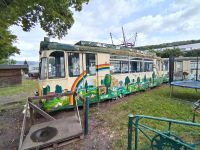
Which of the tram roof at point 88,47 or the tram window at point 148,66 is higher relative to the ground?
the tram roof at point 88,47

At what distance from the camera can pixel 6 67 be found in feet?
57.5

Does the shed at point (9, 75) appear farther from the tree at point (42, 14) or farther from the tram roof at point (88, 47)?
the tram roof at point (88, 47)

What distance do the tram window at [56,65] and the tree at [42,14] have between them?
2555 millimetres

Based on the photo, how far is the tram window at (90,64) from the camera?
7007 mm

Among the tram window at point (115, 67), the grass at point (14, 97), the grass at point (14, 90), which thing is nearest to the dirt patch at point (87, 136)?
the grass at point (14, 97)

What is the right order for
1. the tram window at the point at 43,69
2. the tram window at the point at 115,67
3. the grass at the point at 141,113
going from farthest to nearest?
the tram window at the point at 115,67, the tram window at the point at 43,69, the grass at the point at 141,113

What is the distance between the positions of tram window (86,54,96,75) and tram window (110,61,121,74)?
125 centimetres

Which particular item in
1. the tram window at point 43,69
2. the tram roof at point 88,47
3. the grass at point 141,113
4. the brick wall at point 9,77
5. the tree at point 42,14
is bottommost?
the grass at point 141,113

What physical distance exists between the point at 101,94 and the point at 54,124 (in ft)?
11.1

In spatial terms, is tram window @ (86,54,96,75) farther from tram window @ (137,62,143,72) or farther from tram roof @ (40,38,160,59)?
tram window @ (137,62,143,72)

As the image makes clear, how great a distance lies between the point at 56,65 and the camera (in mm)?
6121

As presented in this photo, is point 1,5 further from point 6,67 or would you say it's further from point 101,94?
point 6,67

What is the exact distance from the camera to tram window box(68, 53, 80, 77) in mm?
6406

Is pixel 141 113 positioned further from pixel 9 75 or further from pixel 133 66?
pixel 9 75
